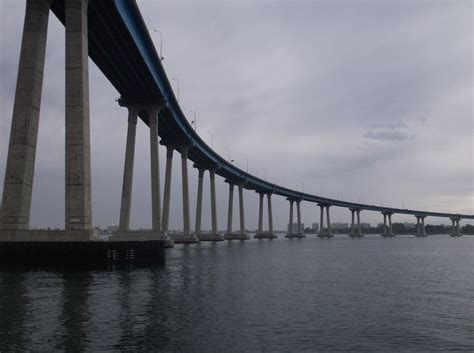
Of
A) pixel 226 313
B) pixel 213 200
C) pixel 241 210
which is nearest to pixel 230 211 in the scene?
pixel 241 210

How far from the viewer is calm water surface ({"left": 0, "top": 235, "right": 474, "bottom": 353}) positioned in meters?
16.6

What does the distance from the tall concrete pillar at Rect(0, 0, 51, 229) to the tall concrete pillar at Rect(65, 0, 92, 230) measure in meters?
2.76

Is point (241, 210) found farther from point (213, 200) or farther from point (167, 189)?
point (167, 189)

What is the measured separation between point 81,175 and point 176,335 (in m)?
25.7

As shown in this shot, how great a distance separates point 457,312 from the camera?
2358 centimetres

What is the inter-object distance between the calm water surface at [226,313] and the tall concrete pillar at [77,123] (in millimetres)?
5707

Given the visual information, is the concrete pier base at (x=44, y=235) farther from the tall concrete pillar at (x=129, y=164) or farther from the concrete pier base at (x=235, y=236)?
the concrete pier base at (x=235, y=236)

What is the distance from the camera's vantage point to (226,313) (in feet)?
72.5

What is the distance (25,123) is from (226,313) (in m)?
27.8

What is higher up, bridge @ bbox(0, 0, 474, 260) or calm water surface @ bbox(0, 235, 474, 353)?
bridge @ bbox(0, 0, 474, 260)

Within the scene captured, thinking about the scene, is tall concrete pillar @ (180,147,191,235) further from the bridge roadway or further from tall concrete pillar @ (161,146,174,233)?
the bridge roadway

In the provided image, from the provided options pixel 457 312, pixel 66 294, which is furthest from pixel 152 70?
pixel 457 312

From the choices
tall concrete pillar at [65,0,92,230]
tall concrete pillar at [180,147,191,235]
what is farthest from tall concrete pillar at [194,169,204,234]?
tall concrete pillar at [65,0,92,230]

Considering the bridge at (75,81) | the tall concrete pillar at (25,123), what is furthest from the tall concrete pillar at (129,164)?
A: the tall concrete pillar at (25,123)
